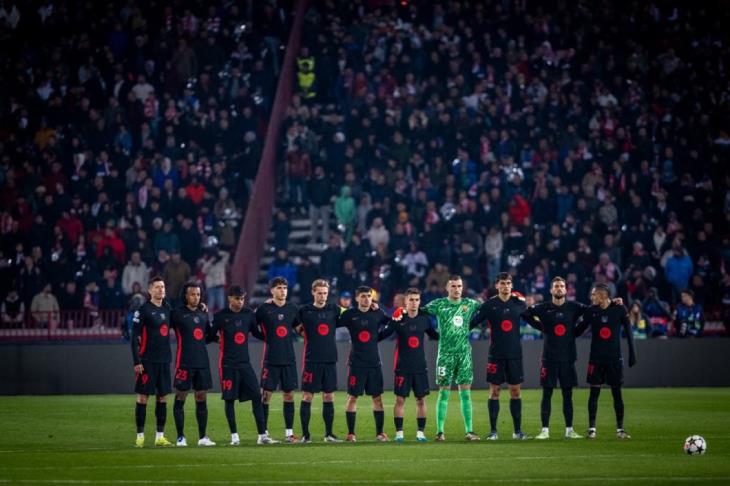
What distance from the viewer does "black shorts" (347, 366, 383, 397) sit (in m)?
19.7

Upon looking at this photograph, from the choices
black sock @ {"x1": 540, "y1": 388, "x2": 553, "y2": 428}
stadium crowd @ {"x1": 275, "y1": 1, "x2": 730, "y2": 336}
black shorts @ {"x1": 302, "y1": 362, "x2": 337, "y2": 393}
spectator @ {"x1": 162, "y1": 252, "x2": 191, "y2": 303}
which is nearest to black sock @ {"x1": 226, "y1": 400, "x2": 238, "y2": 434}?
black shorts @ {"x1": 302, "y1": 362, "x2": 337, "y2": 393}

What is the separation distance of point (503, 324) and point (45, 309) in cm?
1422

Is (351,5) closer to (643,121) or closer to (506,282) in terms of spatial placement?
(643,121)

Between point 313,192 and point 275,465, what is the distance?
18.5 m

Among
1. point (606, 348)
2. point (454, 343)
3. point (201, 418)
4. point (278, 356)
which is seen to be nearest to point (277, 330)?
point (278, 356)

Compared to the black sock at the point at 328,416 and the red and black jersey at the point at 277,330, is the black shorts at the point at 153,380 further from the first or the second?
the black sock at the point at 328,416

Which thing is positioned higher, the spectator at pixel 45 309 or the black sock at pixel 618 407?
the spectator at pixel 45 309

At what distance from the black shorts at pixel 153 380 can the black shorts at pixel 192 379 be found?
0.15m

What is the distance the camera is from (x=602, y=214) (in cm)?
3325

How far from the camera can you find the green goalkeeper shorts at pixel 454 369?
19.8 metres

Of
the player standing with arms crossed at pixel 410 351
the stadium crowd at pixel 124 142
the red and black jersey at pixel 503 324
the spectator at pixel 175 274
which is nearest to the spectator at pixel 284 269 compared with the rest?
the stadium crowd at pixel 124 142

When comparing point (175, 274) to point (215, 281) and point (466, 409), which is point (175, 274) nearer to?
point (215, 281)

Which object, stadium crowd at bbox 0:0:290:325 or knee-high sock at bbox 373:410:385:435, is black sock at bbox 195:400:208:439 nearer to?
knee-high sock at bbox 373:410:385:435

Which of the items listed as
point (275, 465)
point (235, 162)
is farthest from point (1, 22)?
point (275, 465)
